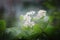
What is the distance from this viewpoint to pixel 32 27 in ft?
3.69

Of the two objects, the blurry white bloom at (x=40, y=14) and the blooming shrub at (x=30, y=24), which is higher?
the blurry white bloom at (x=40, y=14)

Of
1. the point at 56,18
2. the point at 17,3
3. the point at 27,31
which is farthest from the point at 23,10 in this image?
the point at 56,18

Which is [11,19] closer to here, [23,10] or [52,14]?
[23,10]

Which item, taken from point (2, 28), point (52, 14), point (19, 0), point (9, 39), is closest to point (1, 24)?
point (2, 28)

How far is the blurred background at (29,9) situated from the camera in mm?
1125

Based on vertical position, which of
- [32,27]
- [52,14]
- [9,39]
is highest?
[52,14]

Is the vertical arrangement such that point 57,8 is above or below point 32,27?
above

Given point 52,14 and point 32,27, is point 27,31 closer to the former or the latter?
point 32,27

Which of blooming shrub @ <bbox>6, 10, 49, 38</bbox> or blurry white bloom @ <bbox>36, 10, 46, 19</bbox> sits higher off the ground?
blurry white bloom @ <bbox>36, 10, 46, 19</bbox>

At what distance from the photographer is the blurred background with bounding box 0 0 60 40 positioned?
1.12 m

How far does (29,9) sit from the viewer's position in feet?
3.72

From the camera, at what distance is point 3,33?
3.67ft

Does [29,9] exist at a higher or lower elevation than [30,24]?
higher

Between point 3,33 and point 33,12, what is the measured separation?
1.05ft
